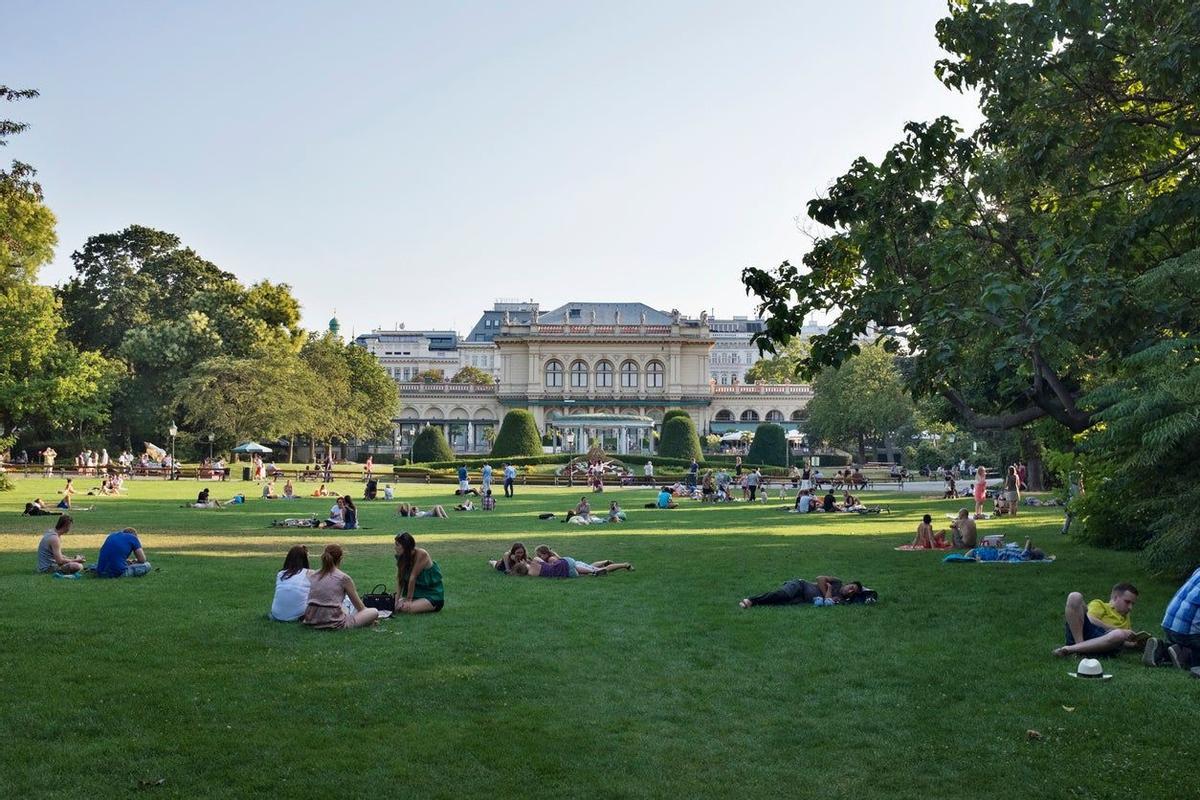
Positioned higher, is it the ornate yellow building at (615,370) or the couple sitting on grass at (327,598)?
the ornate yellow building at (615,370)

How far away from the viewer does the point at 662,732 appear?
718 centimetres

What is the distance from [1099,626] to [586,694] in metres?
4.54

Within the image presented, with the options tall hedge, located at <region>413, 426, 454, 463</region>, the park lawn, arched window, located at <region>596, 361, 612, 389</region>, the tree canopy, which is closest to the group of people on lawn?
the park lawn

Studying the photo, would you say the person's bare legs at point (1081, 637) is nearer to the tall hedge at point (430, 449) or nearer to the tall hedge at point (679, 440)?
the tall hedge at point (679, 440)

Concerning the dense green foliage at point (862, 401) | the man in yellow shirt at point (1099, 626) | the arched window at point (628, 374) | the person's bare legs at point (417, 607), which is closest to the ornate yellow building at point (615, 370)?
the arched window at point (628, 374)

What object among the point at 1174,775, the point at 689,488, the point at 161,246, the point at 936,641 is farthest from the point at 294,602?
the point at 161,246

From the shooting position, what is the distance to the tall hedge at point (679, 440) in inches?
2542

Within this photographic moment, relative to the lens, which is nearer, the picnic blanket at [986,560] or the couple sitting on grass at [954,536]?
the picnic blanket at [986,560]

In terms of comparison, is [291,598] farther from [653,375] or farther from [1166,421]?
[653,375]

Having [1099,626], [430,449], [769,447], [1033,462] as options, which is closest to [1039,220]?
[1099,626]

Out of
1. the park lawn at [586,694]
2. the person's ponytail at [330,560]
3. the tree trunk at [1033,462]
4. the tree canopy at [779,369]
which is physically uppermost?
the tree canopy at [779,369]

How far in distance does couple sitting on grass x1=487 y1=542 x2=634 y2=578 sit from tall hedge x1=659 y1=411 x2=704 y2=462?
48.9 metres

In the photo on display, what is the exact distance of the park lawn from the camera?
6.24 metres

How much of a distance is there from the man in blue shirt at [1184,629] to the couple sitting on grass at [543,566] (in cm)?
754
